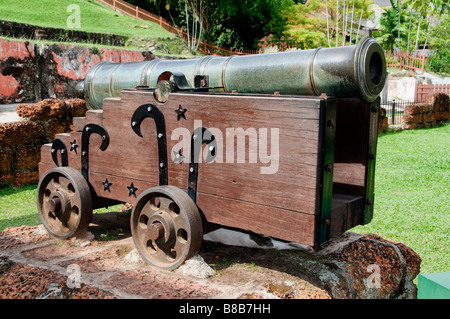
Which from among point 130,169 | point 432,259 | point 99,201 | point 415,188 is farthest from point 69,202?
point 415,188

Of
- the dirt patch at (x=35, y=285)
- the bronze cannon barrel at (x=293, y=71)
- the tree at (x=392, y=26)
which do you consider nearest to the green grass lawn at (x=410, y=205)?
the dirt patch at (x=35, y=285)

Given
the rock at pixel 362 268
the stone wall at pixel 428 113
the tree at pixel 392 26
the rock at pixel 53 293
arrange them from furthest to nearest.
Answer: the tree at pixel 392 26 → the stone wall at pixel 428 113 → the rock at pixel 362 268 → the rock at pixel 53 293

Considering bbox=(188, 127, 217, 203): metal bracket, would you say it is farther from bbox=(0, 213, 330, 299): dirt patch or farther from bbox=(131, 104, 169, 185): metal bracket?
bbox=(0, 213, 330, 299): dirt patch

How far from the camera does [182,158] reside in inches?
106

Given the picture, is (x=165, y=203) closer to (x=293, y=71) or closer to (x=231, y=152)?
(x=231, y=152)

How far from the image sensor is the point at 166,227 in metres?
2.62

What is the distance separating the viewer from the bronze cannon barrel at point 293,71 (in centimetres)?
236

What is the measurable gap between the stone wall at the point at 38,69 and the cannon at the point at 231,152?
Answer: 581cm

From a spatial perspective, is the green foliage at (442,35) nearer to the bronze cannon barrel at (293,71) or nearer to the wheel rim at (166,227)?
the bronze cannon barrel at (293,71)

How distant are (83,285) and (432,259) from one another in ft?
9.94

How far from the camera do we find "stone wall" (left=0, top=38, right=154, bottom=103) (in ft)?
27.5

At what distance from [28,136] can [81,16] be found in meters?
15.2
